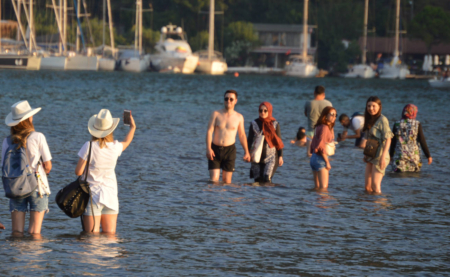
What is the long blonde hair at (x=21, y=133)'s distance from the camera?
307 inches

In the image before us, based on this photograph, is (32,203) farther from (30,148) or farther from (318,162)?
(318,162)

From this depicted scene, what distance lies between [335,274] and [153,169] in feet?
27.0

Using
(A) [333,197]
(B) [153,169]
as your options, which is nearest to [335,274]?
(A) [333,197]

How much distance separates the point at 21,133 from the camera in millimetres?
7836

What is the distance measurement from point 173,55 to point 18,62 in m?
26.2

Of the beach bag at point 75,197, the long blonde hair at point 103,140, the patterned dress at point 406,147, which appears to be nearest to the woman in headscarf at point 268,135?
the patterned dress at point 406,147

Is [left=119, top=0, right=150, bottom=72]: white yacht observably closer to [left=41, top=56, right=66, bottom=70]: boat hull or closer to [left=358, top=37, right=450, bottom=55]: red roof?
[left=41, top=56, right=66, bottom=70]: boat hull

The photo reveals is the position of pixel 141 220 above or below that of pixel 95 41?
below

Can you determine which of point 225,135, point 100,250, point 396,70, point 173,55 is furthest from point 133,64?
point 100,250

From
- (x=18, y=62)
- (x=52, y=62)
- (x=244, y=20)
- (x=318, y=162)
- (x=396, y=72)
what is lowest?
(x=318, y=162)

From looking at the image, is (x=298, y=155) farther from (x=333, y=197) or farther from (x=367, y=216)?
(x=367, y=216)

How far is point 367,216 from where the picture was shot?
11.1 metres

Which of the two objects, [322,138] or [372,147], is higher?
[322,138]

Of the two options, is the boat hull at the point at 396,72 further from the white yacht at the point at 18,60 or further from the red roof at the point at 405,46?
the white yacht at the point at 18,60
